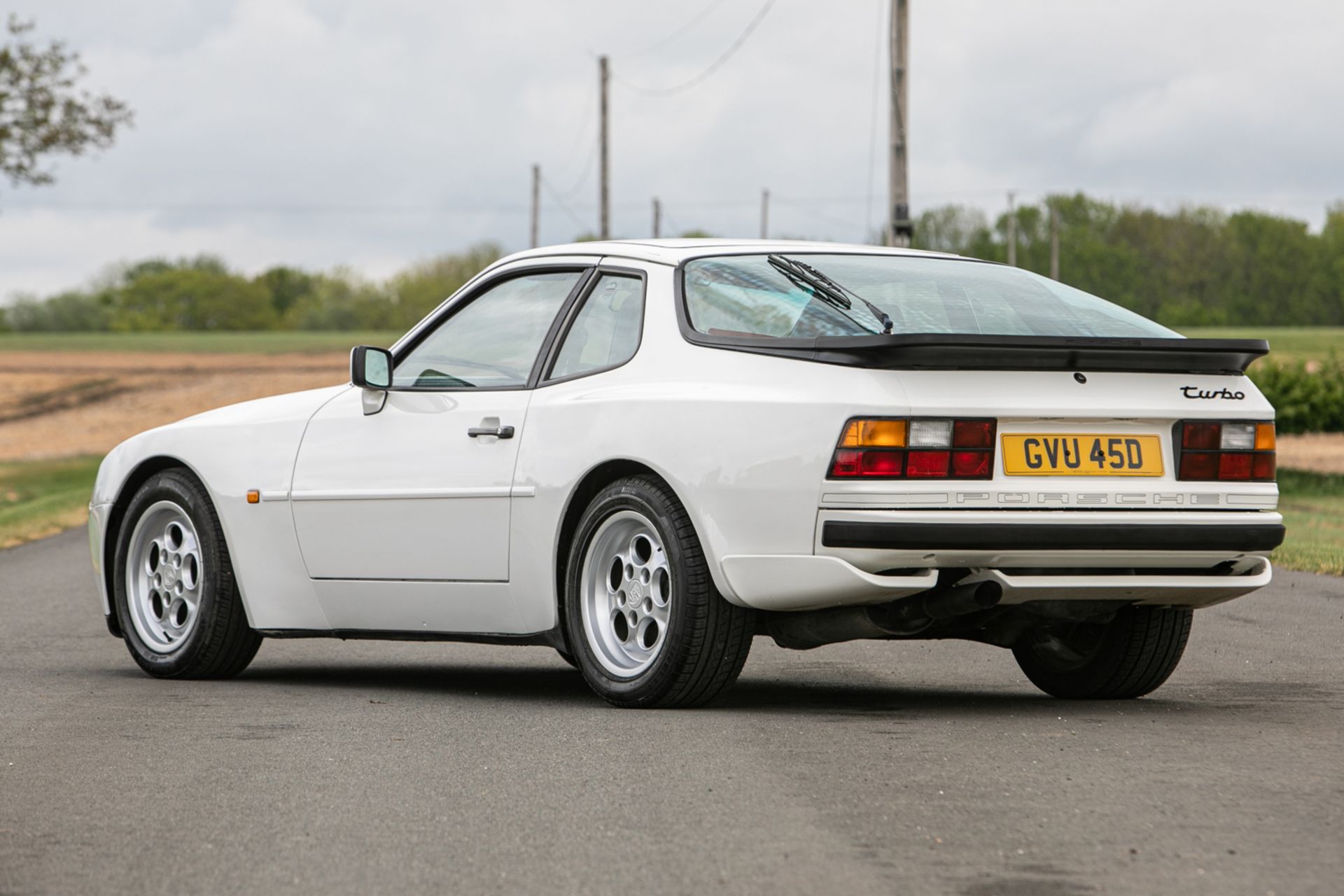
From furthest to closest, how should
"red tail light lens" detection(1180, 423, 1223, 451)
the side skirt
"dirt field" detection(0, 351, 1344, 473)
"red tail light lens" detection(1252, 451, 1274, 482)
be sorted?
1. "dirt field" detection(0, 351, 1344, 473)
2. the side skirt
3. "red tail light lens" detection(1252, 451, 1274, 482)
4. "red tail light lens" detection(1180, 423, 1223, 451)

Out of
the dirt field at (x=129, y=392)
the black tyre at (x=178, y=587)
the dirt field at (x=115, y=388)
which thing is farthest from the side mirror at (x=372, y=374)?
the dirt field at (x=115, y=388)

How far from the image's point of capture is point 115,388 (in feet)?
196

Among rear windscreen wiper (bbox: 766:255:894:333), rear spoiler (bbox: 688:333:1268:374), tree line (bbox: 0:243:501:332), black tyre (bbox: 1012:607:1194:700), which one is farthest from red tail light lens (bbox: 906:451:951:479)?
tree line (bbox: 0:243:501:332)

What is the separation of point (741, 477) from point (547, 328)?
1349 millimetres

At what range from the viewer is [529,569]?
22.6 ft

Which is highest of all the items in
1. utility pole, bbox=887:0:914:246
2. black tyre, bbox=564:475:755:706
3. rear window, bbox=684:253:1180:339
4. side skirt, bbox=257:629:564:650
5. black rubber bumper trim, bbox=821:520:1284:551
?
utility pole, bbox=887:0:914:246

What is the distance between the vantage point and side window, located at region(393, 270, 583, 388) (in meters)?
7.19

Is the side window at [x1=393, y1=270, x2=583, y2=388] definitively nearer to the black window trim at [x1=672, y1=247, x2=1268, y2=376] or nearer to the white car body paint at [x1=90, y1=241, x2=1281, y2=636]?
the white car body paint at [x1=90, y1=241, x2=1281, y2=636]

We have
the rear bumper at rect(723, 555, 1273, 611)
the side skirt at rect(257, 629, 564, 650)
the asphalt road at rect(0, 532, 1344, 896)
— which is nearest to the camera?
the asphalt road at rect(0, 532, 1344, 896)

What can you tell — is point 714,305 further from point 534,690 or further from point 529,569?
point 534,690

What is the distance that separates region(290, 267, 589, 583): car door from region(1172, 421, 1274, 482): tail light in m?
2.21

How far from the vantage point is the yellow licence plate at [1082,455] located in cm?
604

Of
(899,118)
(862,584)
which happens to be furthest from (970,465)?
(899,118)

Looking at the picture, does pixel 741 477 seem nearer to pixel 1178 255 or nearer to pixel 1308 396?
pixel 1308 396
